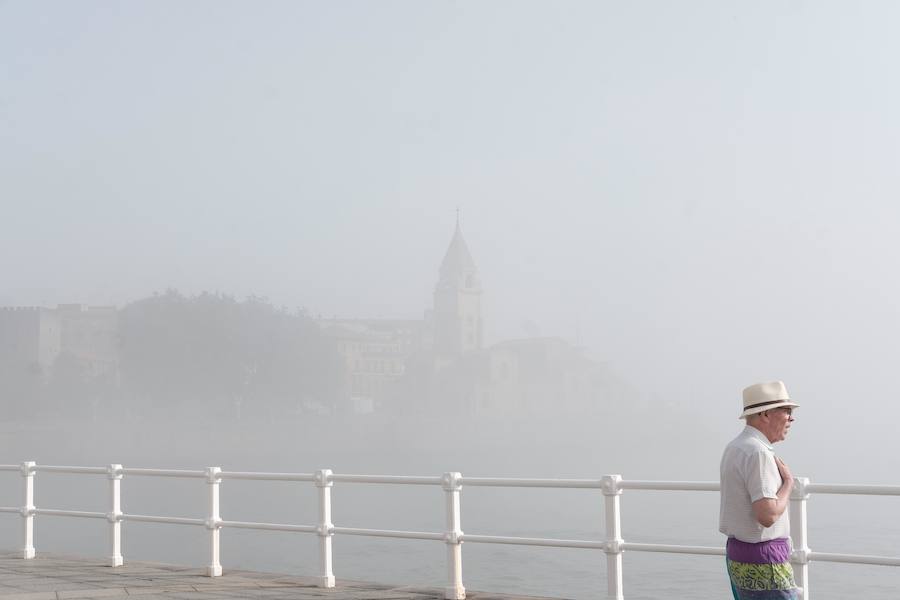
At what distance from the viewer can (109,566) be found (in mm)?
13469

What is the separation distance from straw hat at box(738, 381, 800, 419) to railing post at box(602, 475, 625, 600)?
427 cm

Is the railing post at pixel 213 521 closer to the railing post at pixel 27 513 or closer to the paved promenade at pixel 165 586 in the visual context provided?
the paved promenade at pixel 165 586

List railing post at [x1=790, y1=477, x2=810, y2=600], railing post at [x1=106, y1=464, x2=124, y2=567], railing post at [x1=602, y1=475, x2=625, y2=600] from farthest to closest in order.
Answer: railing post at [x1=106, y1=464, x2=124, y2=567] < railing post at [x1=602, y1=475, x2=625, y2=600] < railing post at [x1=790, y1=477, x2=810, y2=600]

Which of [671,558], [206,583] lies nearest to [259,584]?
[206,583]

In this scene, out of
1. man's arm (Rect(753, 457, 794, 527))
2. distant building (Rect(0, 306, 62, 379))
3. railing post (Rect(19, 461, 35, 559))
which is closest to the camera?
man's arm (Rect(753, 457, 794, 527))

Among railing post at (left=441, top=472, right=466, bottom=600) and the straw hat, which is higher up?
the straw hat

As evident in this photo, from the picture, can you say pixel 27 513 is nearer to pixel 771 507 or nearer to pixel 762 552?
pixel 762 552

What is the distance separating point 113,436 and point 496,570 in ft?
302

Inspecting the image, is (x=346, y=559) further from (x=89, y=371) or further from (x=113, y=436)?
(x=89, y=371)

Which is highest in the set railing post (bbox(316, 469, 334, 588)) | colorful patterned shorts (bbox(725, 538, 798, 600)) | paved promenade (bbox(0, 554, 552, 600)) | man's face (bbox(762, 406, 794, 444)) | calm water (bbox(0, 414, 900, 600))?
man's face (bbox(762, 406, 794, 444))

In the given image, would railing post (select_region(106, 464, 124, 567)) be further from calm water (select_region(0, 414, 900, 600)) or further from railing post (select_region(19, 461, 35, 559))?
calm water (select_region(0, 414, 900, 600))

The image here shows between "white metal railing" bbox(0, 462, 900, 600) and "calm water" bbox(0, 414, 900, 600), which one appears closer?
"white metal railing" bbox(0, 462, 900, 600)

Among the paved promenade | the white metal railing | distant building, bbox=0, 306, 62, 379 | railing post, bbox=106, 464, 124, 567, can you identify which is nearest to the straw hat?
the white metal railing

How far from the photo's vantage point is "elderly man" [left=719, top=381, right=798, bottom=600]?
17.4 feet
